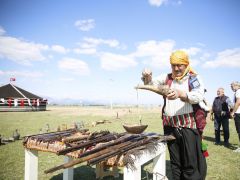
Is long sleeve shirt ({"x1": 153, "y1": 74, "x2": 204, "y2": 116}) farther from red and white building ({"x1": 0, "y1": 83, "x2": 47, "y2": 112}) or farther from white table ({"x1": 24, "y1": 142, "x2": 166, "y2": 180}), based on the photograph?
red and white building ({"x1": 0, "y1": 83, "x2": 47, "y2": 112})

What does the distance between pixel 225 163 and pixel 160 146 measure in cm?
453

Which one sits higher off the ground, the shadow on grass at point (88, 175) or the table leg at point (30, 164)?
the table leg at point (30, 164)

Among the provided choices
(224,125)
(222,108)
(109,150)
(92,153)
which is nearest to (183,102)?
(109,150)

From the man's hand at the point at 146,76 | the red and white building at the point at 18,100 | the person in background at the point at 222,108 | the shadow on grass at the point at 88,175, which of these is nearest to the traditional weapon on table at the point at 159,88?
the man's hand at the point at 146,76

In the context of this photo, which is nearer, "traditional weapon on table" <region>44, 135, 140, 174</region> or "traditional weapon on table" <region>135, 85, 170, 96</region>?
"traditional weapon on table" <region>44, 135, 140, 174</region>

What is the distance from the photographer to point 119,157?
2711 millimetres

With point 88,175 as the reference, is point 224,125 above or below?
above

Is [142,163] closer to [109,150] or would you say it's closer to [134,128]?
[109,150]

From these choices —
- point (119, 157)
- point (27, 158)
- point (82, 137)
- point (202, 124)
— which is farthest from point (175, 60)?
point (27, 158)

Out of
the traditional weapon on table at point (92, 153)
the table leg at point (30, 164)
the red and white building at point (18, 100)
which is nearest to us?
the traditional weapon on table at point (92, 153)

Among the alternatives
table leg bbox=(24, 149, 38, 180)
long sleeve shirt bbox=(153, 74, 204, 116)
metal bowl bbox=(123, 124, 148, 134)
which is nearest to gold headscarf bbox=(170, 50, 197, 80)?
long sleeve shirt bbox=(153, 74, 204, 116)

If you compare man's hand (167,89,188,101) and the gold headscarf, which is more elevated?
the gold headscarf

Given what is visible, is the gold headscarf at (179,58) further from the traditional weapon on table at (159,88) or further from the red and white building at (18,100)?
the red and white building at (18,100)

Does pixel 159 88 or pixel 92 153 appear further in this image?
pixel 159 88
